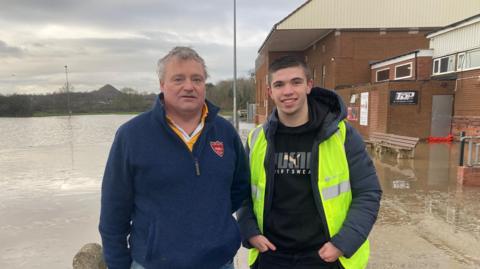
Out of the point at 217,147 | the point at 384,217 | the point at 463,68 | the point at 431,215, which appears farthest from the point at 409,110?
the point at 217,147

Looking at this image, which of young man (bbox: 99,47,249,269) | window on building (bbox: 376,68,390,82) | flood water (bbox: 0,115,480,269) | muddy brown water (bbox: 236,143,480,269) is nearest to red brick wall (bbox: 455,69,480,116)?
flood water (bbox: 0,115,480,269)

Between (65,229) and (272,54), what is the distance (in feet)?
98.3

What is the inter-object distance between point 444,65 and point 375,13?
8.02 metres

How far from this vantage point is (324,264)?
2305 mm

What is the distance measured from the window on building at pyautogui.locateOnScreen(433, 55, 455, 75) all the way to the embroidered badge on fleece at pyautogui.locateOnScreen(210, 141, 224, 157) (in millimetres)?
18845

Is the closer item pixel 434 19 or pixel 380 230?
pixel 380 230

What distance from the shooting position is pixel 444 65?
18734mm

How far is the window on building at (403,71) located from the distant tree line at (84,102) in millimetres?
47483

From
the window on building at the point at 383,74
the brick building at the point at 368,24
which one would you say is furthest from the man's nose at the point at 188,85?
the brick building at the point at 368,24

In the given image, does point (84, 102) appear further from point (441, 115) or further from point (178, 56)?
point (178, 56)

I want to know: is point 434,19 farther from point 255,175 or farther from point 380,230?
point 255,175

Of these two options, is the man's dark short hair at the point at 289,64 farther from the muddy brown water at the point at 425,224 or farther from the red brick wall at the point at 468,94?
the red brick wall at the point at 468,94

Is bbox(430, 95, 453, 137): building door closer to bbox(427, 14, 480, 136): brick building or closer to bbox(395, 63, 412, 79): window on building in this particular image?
bbox(427, 14, 480, 136): brick building

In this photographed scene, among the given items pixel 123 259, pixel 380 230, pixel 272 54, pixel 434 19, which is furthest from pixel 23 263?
pixel 272 54
